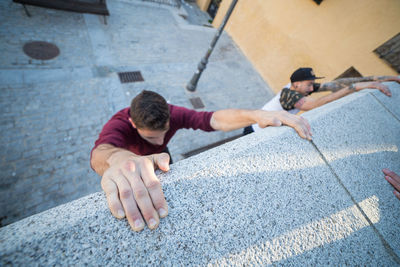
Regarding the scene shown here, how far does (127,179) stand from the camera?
85cm

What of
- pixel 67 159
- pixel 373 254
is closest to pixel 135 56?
pixel 67 159

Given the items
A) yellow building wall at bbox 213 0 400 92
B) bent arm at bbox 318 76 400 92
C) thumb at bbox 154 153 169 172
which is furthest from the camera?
yellow building wall at bbox 213 0 400 92

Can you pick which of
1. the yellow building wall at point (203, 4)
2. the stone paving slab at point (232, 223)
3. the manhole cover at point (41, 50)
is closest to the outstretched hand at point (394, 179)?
the stone paving slab at point (232, 223)

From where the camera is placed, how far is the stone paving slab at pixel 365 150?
45.2 inches

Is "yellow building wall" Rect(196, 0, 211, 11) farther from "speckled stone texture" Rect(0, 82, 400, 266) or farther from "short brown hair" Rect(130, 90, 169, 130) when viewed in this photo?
"speckled stone texture" Rect(0, 82, 400, 266)

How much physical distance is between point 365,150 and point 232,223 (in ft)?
4.68

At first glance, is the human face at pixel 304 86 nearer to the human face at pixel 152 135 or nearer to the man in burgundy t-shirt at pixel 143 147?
the man in burgundy t-shirt at pixel 143 147

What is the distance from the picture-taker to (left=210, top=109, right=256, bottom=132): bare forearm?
1.95m

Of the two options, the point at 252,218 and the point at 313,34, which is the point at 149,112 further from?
the point at 313,34

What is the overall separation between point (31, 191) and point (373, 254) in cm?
504

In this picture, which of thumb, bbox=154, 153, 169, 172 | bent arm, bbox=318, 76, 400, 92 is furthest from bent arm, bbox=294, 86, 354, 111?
thumb, bbox=154, 153, 169, 172

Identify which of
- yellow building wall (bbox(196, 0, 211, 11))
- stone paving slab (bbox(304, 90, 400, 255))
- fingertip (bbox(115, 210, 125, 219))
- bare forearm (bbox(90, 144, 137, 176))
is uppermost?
stone paving slab (bbox(304, 90, 400, 255))

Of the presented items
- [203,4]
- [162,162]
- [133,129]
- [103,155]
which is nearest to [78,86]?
[133,129]

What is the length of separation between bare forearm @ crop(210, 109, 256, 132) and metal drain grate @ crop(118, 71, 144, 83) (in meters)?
4.68
